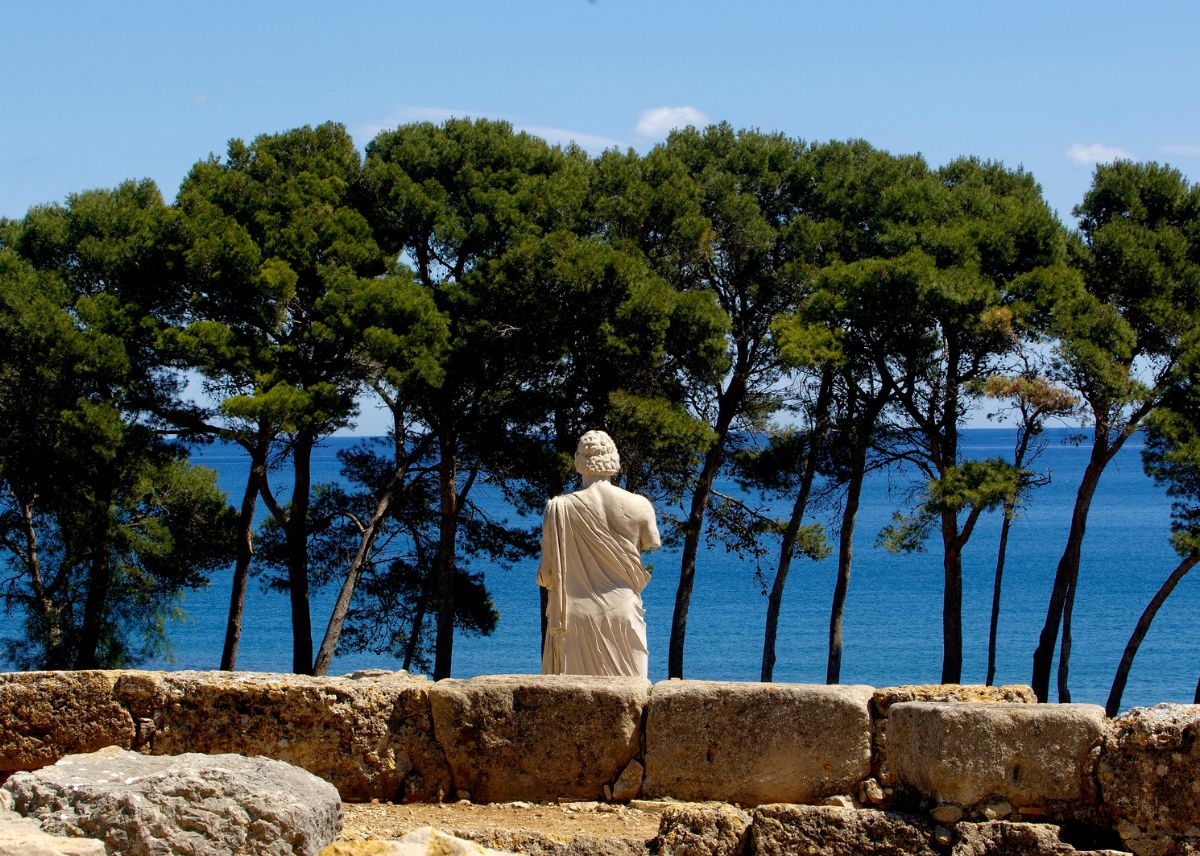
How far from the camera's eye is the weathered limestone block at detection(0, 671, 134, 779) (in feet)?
22.4

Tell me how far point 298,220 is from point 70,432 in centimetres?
415

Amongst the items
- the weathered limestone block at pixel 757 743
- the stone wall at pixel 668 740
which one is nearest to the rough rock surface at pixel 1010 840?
the stone wall at pixel 668 740

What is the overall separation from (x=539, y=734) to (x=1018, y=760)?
209cm

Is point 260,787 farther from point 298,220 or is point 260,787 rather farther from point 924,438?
point 924,438

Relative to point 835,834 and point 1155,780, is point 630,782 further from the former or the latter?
point 1155,780

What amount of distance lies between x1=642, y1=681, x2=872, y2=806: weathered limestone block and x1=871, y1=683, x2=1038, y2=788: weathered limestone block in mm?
51

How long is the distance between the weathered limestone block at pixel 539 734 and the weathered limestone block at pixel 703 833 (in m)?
0.70

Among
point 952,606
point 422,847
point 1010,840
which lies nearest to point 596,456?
point 1010,840

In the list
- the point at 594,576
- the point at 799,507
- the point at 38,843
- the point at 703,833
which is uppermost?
the point at 799,507

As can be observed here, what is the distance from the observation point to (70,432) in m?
19.2

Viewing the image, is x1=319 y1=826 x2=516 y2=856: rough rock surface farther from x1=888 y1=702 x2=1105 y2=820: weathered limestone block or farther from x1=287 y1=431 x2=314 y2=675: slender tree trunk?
x1=287 y1=431 x2=314 y2=675: slender tree trunk

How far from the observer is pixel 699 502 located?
2205 centimetres

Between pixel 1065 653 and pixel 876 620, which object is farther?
pixel 876 620

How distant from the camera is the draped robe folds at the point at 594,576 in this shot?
29.0 ft
